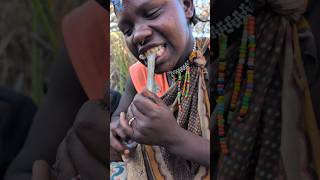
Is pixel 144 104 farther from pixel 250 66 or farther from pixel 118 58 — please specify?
pixel 250 66

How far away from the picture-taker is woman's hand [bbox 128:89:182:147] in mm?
1080

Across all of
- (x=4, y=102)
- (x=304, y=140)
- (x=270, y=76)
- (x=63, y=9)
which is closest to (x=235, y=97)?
(x=270, y=76)

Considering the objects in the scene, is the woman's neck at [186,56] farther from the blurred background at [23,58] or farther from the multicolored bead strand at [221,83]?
the blurred background at [23,58]

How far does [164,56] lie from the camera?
1.10 meters

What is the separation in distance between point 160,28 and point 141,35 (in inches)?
1.9

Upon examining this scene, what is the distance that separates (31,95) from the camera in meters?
1.24

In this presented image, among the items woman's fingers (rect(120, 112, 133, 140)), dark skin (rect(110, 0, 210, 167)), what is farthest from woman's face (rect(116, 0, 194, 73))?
woman's fingers (rect(120, 112, 133, 140))

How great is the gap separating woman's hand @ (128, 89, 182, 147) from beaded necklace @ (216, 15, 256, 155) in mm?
111

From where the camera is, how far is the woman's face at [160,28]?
107 centimetres

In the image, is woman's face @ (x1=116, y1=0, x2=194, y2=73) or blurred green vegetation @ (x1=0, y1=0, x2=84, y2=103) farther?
blurred green vegetation @ (x1=0, y1=0, x2=84, y2=103)

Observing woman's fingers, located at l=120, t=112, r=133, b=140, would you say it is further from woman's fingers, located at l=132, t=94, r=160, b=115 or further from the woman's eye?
the woman's eye

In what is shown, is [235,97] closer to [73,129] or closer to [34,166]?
[73,129]

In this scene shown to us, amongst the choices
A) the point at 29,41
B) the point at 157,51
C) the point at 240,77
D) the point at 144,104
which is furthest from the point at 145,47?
the point at 29,41

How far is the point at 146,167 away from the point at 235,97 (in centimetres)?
27
